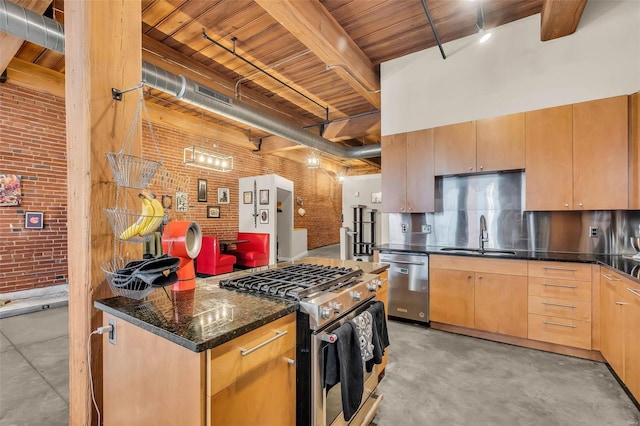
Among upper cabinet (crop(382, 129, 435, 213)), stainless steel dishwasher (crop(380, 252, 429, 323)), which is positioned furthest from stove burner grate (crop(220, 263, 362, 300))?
upper cabinet (crop(382, 129, 435, 213))

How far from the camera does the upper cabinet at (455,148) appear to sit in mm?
3363

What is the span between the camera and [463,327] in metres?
3.14

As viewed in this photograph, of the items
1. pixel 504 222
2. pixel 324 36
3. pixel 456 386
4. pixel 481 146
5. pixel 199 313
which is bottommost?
pixel 456 386

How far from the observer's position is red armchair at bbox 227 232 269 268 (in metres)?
6.27

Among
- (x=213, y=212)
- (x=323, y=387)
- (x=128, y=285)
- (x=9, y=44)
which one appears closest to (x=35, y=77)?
(x=9, y=44)

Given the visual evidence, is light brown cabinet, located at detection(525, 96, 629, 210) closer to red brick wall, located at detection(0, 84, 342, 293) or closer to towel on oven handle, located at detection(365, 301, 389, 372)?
towel on oven handle, located at detection(365, 301, 389, 372)

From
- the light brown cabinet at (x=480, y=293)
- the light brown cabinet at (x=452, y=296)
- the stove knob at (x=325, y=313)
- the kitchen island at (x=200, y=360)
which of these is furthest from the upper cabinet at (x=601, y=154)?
the kitchen island at (x=200, y=360)

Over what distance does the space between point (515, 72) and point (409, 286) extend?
267cm

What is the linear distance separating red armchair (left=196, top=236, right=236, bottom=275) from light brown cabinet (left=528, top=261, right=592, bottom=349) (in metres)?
4.85

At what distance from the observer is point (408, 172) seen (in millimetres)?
3773

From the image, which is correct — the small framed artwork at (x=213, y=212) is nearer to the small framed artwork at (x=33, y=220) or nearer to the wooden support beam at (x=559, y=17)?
the small framed artwork at (x=33, y=220)

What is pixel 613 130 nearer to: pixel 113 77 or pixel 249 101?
pixel 113 77

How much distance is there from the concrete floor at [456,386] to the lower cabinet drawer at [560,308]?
0.39 m

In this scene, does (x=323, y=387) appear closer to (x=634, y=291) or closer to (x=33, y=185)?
(x=634, y=291)
